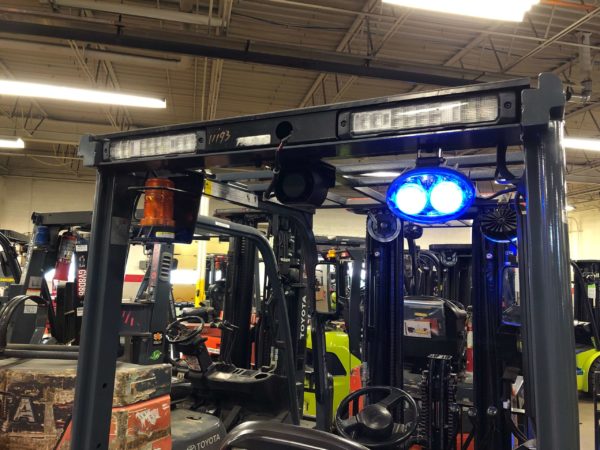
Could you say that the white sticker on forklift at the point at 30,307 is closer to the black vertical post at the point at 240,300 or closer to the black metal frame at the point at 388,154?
the black vertical post at the point at 240,300

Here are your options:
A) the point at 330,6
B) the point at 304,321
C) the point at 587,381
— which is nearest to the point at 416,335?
the point at 304,321

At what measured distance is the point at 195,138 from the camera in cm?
194

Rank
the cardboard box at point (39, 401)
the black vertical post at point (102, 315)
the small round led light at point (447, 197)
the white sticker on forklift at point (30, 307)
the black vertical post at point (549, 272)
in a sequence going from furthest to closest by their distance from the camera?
the white sticker on forklift at point (30, 307), the cardboard box at point (39, 401), the black vertical post at point (102, 315), the small round led light at point (447, 197), the black vertical post at point (549, 272)

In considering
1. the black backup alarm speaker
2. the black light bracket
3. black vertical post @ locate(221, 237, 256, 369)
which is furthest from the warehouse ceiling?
the black light bracket

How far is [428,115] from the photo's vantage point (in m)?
1.56

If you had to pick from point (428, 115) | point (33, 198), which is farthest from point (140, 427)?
point (33, 198)

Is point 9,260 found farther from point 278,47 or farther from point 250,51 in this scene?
point 278,47

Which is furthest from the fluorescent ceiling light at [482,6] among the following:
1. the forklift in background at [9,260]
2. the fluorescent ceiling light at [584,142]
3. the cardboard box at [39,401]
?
the forklift in background at [9,260]

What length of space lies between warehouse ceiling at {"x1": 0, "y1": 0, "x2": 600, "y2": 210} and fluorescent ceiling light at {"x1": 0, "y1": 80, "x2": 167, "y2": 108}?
29.3 inches

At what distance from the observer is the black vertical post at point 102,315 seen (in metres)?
2.03

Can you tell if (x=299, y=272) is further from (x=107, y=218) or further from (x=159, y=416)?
(x=107, y=218)

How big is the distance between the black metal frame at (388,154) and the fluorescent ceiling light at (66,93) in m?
6.47

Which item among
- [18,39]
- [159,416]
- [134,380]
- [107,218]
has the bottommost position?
[159,416]

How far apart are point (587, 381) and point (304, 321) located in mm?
7081
